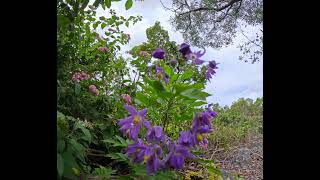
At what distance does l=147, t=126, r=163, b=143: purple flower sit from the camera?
1094 mm

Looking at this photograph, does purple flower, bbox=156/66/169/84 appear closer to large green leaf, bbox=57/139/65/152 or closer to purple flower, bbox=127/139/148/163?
purple flower, bbox=127/139/148/163

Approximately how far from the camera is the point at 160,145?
1.14 m

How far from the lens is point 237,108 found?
470 cm

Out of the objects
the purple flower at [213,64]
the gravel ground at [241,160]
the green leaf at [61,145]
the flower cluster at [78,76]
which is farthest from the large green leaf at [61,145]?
the gravel ground at [241,160]

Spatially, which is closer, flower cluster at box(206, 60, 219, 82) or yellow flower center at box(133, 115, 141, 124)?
yellow flower center at box(133, 115, 141, 124)

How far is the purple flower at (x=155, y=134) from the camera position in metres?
1.09

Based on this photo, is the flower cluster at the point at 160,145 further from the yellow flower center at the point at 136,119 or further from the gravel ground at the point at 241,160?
the gravel ground at the point at 241,160

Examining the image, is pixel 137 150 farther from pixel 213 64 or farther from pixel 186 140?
pixel 213 64

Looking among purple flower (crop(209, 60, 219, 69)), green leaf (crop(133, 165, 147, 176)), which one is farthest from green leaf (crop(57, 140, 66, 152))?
purple flower (crop(209, 60, 219, 69))

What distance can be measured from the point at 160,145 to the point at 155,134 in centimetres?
5

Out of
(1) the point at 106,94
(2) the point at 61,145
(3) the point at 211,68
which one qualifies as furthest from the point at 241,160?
(2) the point at 61,145
